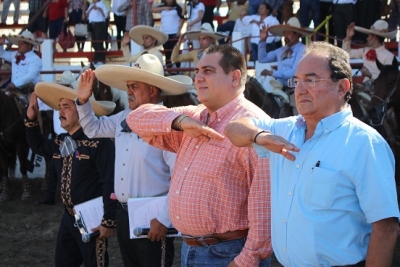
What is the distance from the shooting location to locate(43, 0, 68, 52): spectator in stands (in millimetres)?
17250

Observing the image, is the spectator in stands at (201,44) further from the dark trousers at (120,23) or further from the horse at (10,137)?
the dark trousers at (120,23)

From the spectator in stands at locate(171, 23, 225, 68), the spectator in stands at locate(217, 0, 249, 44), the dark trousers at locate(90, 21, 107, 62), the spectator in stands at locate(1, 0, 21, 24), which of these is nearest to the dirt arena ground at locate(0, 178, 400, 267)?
the spectator in stands at locate(171, 23, 225, 68)

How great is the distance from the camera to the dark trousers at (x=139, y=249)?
4766 mm

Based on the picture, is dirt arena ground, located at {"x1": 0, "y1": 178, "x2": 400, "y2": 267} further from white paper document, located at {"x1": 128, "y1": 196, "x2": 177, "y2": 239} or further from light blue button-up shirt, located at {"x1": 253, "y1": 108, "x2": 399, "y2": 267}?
light blue button-up shirt, located at {"x1": 253, "y1": 108, "x2": 399, "y2": 267}

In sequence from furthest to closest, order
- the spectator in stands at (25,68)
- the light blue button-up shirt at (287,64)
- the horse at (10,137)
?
the spectator in stands at (25,68), the horse at (10,137), the light blue button-up shirt at (287,64)

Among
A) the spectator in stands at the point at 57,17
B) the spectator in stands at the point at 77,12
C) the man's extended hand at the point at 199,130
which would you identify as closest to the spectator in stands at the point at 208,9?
the spectator in stands at the point at 77,12

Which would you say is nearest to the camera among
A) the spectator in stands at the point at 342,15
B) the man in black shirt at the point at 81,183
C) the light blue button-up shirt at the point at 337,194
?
the light blue button-up shirt at the point at 337,194

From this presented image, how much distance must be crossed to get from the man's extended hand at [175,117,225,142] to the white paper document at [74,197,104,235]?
5.96 feet

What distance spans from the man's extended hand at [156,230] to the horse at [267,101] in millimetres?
6550

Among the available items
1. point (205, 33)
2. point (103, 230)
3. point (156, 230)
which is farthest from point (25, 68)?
point (156, 230)

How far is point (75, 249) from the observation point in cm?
546

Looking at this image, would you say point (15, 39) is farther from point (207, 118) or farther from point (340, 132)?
point (340, 132)

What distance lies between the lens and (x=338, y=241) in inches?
114

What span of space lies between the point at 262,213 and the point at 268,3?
470 inches
